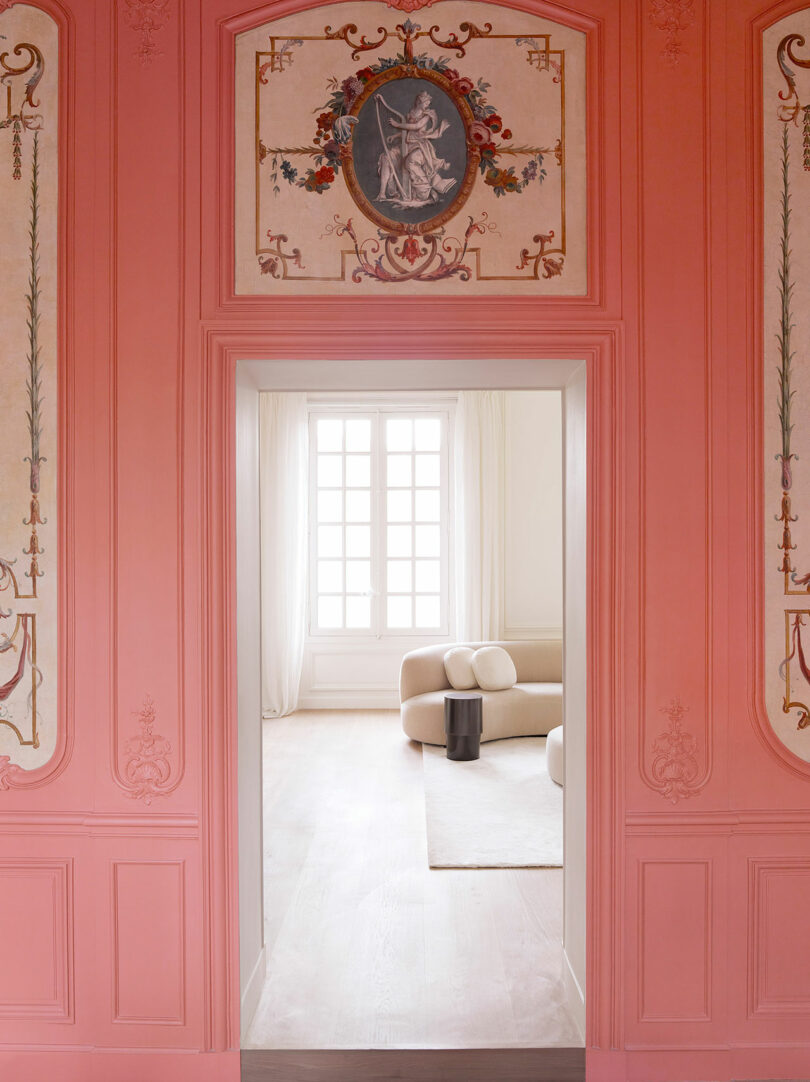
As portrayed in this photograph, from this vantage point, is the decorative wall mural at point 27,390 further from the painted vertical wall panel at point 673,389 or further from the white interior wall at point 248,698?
the painted vertical wall panel at point 673,389

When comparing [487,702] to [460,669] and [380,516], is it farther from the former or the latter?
[380,516]

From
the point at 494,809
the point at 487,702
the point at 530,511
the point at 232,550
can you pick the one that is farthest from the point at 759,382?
the point at 530,511

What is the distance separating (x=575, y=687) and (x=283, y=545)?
16.8 ft

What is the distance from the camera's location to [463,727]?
19.1 feet

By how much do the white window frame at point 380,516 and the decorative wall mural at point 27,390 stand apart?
5168 mm

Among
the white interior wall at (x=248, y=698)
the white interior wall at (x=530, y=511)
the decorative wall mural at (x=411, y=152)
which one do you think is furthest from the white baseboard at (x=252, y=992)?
the white interior wall at (x=530, y=511)

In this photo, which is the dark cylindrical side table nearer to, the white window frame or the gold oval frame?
the white window frame

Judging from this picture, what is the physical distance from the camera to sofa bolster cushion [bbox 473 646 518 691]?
6395 mm

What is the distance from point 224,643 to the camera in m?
2.44

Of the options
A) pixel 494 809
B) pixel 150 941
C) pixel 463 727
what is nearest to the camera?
pixel 150 941

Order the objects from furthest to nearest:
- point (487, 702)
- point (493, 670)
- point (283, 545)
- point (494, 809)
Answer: point (283, 545)
point (493, 670)
point (487, 702)
point (494, 809)

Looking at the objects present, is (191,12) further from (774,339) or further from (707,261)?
(774,339)

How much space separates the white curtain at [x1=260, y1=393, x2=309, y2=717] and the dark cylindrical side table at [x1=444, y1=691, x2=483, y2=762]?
6.97 ft

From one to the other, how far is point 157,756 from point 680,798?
1632 millimetres
